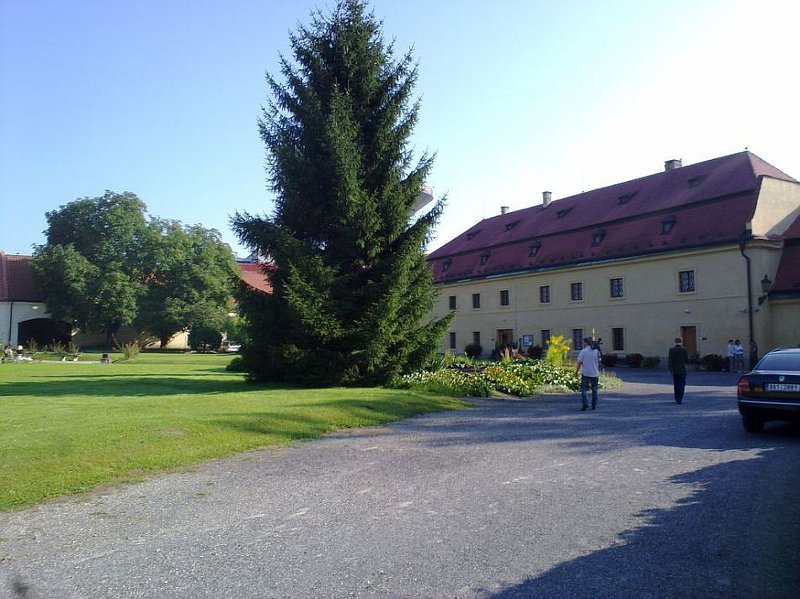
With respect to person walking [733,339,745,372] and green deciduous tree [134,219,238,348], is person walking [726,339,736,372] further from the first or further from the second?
green deciduous tree [134,219,238,348]

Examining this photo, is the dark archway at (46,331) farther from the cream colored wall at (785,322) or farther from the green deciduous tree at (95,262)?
the cream colored wall at (785,322)

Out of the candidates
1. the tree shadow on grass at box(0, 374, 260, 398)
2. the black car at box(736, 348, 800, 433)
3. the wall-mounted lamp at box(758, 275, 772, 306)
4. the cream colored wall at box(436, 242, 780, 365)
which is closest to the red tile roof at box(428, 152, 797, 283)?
the cream colored wall at box(436, 242, 780, 365)

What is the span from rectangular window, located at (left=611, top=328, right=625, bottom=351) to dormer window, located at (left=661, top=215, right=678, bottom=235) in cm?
722

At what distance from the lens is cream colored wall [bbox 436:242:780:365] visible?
3562 centimetres

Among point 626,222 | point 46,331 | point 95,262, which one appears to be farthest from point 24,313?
point 626,222

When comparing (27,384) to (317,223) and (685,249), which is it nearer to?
(317,223)

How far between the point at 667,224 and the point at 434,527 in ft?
128

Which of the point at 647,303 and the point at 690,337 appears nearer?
the point at 690,337

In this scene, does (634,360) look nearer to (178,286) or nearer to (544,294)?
(544,294)

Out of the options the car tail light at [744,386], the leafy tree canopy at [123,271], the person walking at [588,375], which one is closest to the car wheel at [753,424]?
the car tail light at [744,386]

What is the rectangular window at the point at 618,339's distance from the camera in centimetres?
4250

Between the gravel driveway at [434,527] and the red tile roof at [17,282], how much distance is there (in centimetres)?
6553

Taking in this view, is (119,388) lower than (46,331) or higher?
lower

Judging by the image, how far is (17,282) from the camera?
216 feet
